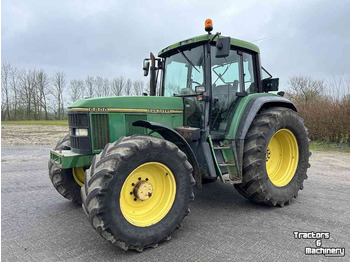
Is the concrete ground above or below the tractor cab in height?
below

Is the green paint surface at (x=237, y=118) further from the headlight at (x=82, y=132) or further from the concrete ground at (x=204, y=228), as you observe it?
the headlight at (x=82, y=132)

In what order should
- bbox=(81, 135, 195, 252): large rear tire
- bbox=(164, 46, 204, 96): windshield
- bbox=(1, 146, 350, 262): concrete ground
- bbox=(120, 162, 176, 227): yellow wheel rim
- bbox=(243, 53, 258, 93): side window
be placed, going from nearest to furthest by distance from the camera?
1. bbox=(81, 135, 195, 252): large rear tire
2. bbox=(1, 146, 350, 262): concrete ground
3. bbox=(120, 162, 176, 227): yellow wheel rim
4. bbox=(164, 46, 204, 96): windshield
5. bbox=(243, 53, 258, 93): side window

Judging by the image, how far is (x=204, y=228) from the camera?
3184mm

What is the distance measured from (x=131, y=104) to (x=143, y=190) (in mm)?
1224

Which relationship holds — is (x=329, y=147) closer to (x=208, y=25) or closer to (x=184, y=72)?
(x=184, y=72)

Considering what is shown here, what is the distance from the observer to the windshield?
3777 millimetres

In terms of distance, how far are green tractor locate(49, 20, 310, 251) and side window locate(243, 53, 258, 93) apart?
2cm

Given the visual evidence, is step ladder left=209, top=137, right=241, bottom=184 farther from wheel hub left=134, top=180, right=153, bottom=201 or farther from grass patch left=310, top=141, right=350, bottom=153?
grass patch left=310, top=141, right=350, bottom=153

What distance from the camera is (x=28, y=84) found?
1565 inches

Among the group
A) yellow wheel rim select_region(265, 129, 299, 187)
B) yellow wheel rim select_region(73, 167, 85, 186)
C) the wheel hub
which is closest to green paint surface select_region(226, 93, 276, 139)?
yellow wheel rim select_region(265, 129, 299, 187)

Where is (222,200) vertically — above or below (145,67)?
below

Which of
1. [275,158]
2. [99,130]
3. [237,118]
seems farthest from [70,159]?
[275,158]

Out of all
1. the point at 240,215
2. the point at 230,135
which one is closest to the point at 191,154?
the point at 230,135

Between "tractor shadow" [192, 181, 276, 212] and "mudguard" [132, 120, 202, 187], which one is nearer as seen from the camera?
"mudguard" [132, 120, 202, 187]
